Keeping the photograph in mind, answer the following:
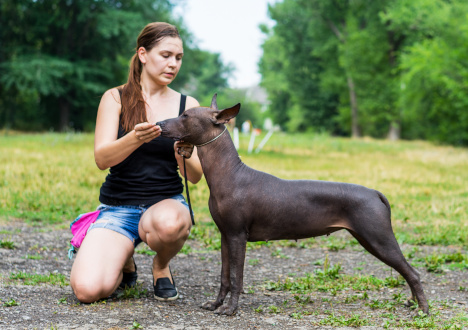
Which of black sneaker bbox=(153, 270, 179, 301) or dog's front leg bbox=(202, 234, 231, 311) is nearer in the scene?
dog's front leg bbox=(202, 234, 231, 311)

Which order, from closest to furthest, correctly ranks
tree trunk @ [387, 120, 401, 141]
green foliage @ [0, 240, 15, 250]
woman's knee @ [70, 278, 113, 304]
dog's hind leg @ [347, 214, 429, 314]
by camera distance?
dog's hind leg @ [347, 214, 429, 314] < woman's knee @ [70, 278, 113, 304] < green foliage @ [0, 240, 15, 250] < tree trunk @ [387, 120, 401, 141]

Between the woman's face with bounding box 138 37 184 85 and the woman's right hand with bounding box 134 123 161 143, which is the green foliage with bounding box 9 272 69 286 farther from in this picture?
the woman's face with bounding box 138 37 184 85

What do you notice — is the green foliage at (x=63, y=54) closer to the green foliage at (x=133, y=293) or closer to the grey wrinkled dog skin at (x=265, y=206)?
the green foliage at (x=133, y=293)

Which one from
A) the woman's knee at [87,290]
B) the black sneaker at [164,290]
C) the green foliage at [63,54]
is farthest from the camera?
the green foliage at [63,54]

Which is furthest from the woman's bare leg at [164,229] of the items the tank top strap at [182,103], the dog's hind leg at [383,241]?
the dog's hind leg at [383,241]

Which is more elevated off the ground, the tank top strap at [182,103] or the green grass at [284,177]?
the tank top strap at [182,103]

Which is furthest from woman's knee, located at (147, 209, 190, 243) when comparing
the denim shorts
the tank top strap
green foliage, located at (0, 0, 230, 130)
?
green foliage, located at (0, 0, 230, 130)

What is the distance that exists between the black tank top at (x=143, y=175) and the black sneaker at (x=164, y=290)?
0.68 metres

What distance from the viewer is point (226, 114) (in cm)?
385

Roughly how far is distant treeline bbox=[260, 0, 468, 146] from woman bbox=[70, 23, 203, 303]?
20.0 m

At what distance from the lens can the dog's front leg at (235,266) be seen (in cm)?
394

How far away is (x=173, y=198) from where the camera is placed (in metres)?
4.71

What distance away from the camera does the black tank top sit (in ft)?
15.1

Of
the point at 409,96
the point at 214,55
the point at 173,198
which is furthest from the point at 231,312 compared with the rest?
the point at 214,55
